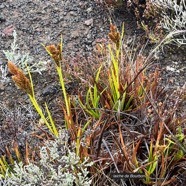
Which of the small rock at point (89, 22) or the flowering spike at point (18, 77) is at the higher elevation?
the flowering spike at point (18, 77)

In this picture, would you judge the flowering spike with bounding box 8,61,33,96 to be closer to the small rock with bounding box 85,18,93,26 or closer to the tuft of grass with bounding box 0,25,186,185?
the tuft of grass with bounding box 0,25,186,185

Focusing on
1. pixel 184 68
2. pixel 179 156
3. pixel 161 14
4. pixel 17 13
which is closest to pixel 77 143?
pixel 179 156

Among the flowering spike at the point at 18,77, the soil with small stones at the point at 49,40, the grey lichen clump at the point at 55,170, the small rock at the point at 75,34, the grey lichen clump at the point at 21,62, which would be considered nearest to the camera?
the flowering spike at the point at 18,77

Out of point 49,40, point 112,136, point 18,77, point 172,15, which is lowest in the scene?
point 112,136

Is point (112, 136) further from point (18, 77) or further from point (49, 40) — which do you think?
point (49, 40)

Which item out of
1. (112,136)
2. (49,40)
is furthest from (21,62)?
(112,136)

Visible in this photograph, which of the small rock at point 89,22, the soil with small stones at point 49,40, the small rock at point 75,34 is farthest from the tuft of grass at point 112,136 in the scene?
the small rock at point 89,22

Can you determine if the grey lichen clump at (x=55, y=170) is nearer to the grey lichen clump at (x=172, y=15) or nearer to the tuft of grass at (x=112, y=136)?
the tuft of grass at (x=112, y=136)
